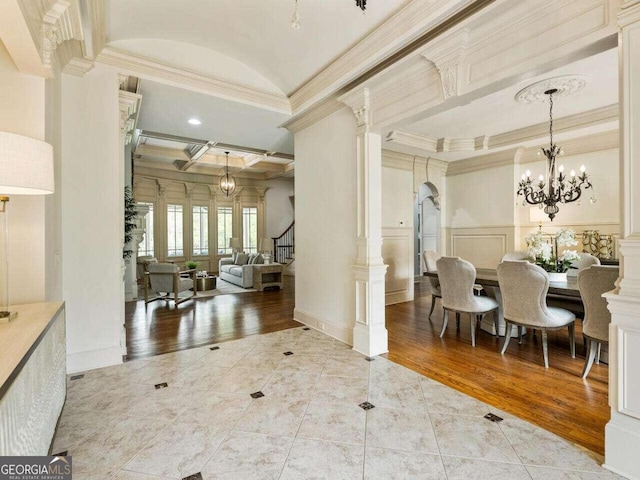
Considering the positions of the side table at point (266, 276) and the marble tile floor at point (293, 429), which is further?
the side table at point (266, 276)

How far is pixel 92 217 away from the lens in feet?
10.5

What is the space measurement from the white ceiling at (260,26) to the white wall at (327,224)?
2.64 ft

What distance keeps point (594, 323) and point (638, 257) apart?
155 centimetres

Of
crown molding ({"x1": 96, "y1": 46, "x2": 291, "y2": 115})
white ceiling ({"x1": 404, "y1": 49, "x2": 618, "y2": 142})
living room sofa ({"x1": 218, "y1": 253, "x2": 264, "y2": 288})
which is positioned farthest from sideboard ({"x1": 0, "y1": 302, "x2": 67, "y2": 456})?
living room sofa ({"x1": 218, "y1": 253, "x2": 264, "y2": 288})

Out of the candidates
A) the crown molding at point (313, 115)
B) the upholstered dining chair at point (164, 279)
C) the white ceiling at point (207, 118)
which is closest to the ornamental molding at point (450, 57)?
the crown molding at point (313, 115)

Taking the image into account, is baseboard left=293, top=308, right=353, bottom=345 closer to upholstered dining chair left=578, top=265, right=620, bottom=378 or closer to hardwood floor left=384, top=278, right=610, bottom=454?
hardwood floor left=384, top=278, right=610, bottom=454

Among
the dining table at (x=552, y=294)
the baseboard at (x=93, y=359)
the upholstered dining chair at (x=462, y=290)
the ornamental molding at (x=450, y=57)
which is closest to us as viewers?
the ornamental molding at (x=450, y=57)

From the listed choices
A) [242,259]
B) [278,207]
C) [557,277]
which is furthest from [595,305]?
[278,207]

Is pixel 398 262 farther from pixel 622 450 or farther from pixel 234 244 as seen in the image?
pixel 234 244

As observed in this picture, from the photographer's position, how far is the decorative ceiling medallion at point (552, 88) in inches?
142

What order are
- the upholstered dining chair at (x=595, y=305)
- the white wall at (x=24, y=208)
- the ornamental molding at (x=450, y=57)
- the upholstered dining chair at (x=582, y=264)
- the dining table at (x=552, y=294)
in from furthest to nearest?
1. the upholstered dining chair at (x=582, y=264)
2. the dining table at (x=552, y=294)
3. the upholstered dining chair at (x=595, y=305)
4. the ornamental molding at (x=450, y=57)
5. the white wall at (x=24, y=208)

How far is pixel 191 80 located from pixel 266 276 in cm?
485

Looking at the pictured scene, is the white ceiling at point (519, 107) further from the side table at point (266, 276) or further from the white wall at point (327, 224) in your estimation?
the side table at point (266, 276)

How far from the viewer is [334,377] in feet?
9.71
